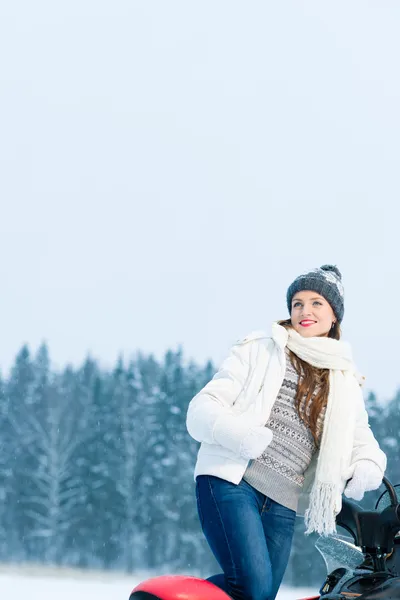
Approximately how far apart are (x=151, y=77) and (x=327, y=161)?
12.8m

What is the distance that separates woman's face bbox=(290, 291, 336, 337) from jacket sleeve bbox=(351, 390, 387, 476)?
0.22 meters

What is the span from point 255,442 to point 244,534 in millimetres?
219

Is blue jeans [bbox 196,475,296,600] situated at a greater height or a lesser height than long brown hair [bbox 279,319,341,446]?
lesser

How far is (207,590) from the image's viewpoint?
76.2 inches

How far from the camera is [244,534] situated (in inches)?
81.7

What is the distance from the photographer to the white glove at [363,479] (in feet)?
7.20

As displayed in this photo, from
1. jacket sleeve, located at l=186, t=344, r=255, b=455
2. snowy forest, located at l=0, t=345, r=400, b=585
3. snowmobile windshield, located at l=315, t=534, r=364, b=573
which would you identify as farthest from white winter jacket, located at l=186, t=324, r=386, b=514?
snowy forest, located at l=0, t=345, r=400, b=585

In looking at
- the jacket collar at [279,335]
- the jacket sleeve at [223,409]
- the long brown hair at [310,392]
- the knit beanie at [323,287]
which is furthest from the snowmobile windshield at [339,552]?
the knit beanie at [323,287]

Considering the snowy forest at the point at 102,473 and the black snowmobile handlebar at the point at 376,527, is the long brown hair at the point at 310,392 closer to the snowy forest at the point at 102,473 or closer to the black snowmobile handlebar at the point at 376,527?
the black snowmobile handlebar at the point at 376,527

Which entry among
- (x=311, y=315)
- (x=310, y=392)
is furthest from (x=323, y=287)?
(x=310, y=392)

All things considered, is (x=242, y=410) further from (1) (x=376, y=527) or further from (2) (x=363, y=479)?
(1) (x=376, y=527)

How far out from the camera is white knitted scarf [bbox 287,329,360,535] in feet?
7.12

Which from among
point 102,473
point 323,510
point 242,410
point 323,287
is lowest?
point 102,473

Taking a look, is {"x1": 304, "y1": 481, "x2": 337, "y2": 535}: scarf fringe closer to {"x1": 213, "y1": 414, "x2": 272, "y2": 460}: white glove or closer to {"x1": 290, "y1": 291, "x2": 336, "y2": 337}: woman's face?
{"x1": 213, "y1": 414, "x2": 272, "y2": 460}: white glove
